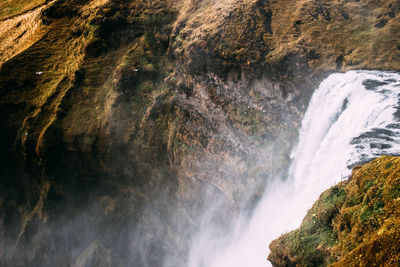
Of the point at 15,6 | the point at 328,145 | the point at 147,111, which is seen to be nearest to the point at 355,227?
the point at 328,145

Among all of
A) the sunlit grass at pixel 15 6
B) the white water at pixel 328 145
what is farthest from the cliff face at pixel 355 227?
the sunlit grass at pixel 15 6

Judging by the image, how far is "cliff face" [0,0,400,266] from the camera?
809 inches

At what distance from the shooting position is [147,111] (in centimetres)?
2591

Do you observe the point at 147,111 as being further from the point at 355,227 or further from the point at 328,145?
the point at 355,227

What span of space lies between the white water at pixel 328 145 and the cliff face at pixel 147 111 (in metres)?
1.56

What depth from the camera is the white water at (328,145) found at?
40.6 ft

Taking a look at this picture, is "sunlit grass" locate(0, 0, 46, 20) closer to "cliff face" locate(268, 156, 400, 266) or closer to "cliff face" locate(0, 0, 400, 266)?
"cliff face" locate(0, 0, 400, 266)

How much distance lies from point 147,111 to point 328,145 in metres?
15.6

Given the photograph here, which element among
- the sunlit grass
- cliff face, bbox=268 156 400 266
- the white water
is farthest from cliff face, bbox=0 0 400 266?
cliff face, bbox=268 156 400 266

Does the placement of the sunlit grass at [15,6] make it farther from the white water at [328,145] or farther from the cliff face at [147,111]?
the white water at [328,145]

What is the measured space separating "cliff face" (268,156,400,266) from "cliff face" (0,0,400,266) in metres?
11.1

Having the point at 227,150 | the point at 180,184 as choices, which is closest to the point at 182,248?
the point at 180,184

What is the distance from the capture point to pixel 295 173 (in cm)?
1838

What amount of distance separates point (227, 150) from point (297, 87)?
7.25 metres
